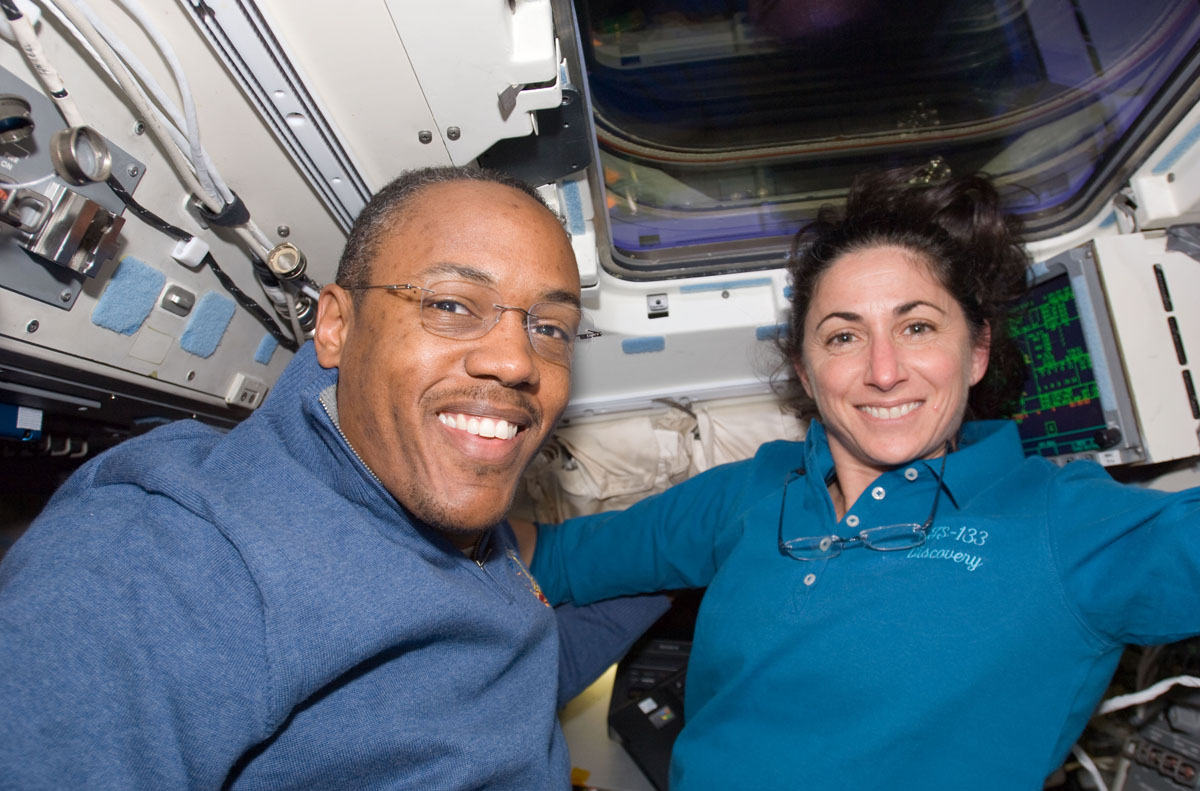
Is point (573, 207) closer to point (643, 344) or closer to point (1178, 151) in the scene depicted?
point (643, 344)

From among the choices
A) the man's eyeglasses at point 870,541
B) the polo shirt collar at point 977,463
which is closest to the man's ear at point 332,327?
the man's eyeglasses at point 870,541

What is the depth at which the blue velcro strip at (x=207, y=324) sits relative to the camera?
1.73 metres

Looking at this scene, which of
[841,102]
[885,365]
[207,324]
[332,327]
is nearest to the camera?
[332,327]

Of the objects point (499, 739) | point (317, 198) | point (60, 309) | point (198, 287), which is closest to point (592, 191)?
point (317, 198)

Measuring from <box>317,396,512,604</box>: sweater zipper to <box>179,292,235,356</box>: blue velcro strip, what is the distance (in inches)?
28.2

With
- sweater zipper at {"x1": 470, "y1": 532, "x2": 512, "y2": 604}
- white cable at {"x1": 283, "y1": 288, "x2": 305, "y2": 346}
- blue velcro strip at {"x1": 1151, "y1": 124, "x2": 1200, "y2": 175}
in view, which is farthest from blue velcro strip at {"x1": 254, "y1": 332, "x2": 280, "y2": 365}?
blue velcro strip at {"x1": 1151, "y1": 124, "x2": 1200, "y2": 175}

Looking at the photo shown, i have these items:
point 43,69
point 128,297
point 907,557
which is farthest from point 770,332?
point 43,69

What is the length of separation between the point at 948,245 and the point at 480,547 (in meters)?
1.48

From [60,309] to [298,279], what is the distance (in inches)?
21.2

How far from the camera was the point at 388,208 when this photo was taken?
4.78 ft

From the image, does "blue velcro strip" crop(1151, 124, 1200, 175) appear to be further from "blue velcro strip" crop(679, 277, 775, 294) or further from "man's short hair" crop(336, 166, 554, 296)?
"man's short hair" crop(336, 166, 554, 296)

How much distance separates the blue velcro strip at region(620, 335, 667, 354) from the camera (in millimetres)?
2262

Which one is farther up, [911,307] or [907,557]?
[911,307]

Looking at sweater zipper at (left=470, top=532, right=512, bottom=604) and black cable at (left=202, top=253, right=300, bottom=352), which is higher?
black cable at (left=202, top=253, right=300, bottom=352)
